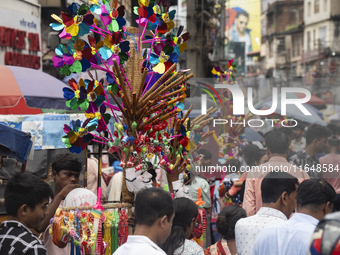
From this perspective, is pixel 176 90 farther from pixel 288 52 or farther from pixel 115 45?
pixel 288 52

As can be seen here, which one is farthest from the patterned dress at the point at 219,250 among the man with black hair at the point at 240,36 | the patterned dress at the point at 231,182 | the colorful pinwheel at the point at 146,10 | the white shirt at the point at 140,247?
the man with black hair at the point at 240,36

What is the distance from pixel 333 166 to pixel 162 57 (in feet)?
8.22

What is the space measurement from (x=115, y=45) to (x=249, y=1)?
4147mm

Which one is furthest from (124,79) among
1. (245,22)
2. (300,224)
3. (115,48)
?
(245,22)

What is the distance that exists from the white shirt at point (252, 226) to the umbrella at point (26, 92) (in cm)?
418

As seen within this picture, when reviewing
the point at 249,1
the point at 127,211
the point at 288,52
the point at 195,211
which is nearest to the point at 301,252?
the point at 195,211

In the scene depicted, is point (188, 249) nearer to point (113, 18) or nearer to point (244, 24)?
point (113, 18)

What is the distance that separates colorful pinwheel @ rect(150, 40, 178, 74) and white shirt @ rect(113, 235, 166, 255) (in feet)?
6.22

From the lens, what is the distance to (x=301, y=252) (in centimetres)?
263

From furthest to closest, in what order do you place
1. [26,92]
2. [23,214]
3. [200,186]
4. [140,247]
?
[200,186], [26,92], [23,214], [140,247]

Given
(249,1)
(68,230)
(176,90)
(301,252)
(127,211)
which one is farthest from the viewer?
(249,1)

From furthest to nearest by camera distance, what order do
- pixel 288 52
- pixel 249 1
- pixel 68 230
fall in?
pixel 288 52
pixel 249 1
pixel 68 230

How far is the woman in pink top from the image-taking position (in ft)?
16.4

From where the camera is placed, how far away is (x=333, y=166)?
200 inches
